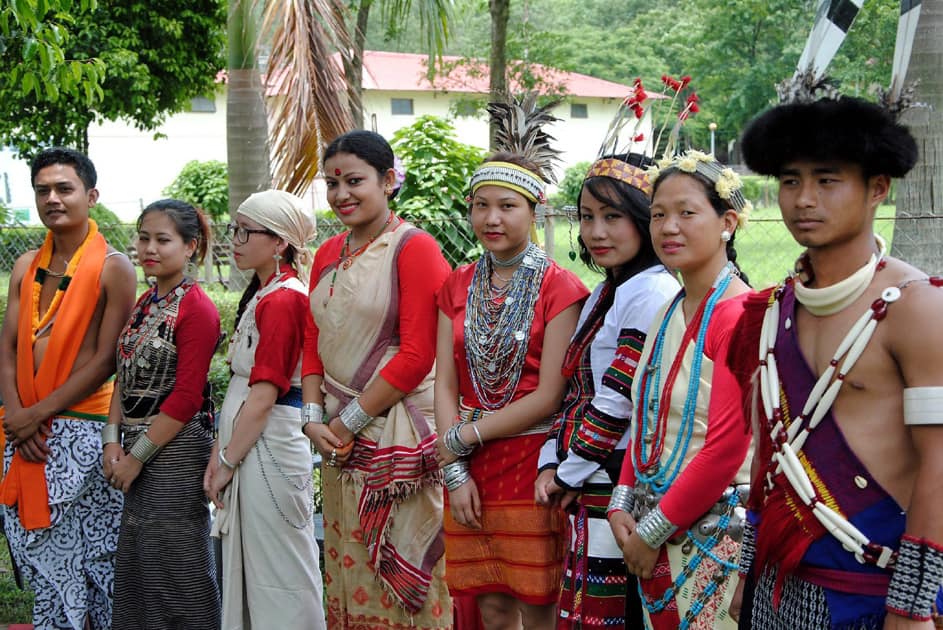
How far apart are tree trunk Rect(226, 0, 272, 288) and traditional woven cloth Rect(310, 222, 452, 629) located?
4.15m

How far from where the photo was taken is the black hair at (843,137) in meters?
2.25

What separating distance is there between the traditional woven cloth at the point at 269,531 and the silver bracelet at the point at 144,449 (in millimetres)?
312

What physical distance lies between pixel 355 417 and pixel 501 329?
0.74m

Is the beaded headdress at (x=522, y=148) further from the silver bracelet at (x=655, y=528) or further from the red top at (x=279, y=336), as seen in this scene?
the silver bracelet at (x=655, y=528)

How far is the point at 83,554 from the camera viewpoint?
15.4 feet

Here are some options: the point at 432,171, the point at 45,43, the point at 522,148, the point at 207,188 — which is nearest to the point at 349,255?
the point at 522,148

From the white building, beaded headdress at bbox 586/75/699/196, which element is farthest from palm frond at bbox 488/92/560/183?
the white building

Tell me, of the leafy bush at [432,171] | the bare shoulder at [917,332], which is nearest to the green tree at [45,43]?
the leafy bush at [432,171]

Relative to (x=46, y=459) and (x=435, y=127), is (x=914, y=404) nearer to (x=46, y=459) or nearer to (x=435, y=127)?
(x=46, y=459)

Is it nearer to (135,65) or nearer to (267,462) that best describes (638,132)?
(267,462)

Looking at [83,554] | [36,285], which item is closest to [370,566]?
[83,554]

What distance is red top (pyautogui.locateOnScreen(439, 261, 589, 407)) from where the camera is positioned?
3625 mm

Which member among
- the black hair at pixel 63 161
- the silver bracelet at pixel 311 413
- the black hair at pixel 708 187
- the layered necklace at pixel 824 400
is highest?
the black hair at pixel 708 187

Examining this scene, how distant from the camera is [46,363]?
15.2 feet
